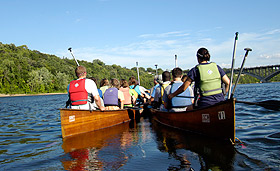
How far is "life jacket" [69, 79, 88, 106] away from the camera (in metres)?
6.86

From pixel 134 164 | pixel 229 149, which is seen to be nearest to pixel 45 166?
pixel 134 164

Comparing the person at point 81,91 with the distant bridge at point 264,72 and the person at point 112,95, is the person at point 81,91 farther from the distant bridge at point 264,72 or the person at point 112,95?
the distant bridge at point 264,72

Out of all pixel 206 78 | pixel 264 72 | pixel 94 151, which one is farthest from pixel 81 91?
pixel 264 72

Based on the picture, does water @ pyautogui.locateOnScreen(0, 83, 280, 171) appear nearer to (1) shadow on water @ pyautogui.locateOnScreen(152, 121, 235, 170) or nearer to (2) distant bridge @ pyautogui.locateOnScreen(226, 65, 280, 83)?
(1) shadow on water @ pyautogui.locateOnScreen(152, 121, 235, 170)

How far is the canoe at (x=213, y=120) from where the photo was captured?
15.5 feet

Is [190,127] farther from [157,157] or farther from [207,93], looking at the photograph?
[157,157]

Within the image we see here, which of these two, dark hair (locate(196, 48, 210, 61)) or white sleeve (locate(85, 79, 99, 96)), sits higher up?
dark hair (locate(196, 48, 210, 61))

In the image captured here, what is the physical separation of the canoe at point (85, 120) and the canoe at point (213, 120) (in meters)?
2.67

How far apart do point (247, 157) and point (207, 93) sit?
1.56 meters

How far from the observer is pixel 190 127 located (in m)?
6.45

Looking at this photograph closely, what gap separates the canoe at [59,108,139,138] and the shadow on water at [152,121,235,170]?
2.26 metres

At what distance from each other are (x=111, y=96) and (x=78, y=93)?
219 centimetres

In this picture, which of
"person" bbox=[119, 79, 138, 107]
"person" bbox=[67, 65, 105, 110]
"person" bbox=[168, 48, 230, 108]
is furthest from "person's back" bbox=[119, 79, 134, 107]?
"person" bbox=[168, 48, 230, 108]

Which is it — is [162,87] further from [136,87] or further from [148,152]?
[136,87]
